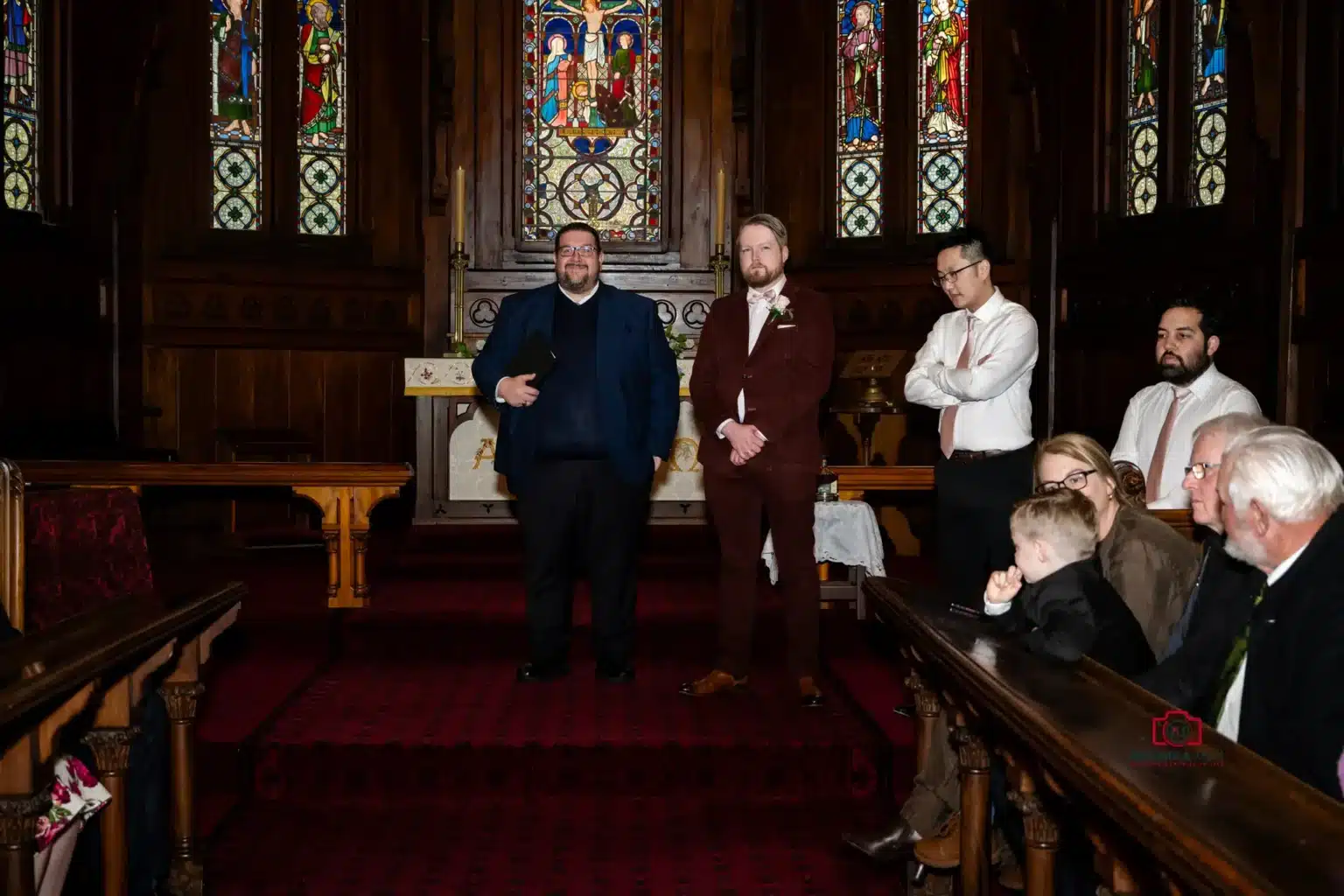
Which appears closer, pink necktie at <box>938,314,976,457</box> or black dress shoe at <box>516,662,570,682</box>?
pink necktie at <box>938,314,976,457</box>

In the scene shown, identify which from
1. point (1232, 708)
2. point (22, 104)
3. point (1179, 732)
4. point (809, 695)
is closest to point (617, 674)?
point (809, 695)

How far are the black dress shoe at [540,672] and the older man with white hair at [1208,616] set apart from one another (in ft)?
8.09

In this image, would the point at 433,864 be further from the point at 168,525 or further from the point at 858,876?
the point at 168,525

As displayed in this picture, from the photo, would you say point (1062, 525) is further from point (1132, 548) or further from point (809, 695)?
point (809, 695)

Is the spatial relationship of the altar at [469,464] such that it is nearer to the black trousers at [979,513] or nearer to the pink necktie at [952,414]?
the pink necktie at [952,414]

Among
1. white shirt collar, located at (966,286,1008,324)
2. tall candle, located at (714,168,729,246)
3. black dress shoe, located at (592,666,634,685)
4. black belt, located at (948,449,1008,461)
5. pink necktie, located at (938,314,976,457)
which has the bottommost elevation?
black dress shoe, located at (592,666,634,685)

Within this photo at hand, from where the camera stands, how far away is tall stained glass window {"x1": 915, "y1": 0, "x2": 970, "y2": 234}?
8.17 meters

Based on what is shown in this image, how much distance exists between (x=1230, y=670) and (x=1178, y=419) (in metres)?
2.28

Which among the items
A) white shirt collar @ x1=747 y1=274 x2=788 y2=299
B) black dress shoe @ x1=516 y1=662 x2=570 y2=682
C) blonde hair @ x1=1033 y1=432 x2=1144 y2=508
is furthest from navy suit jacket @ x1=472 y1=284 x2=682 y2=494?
blonde hair @ x1=1033 y1=432 x2=1144 y2=508

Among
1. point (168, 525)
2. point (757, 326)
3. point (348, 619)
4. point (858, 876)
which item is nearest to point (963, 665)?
point (858, 876)

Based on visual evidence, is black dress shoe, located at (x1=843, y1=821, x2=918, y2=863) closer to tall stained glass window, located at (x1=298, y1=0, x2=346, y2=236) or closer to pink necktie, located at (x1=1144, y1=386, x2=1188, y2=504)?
pink necktie, located at (x1=1144, y1=386, x2=1188, y2=504)

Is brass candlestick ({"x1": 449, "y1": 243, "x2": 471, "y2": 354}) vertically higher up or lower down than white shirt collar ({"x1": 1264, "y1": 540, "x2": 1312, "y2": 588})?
higher up

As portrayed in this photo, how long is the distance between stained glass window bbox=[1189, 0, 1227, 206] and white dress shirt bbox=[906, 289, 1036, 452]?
3.43m

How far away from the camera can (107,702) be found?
2574 millimetres
